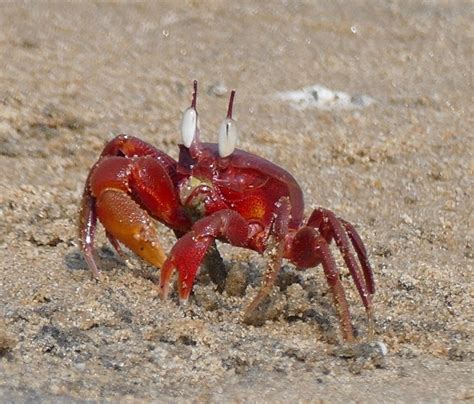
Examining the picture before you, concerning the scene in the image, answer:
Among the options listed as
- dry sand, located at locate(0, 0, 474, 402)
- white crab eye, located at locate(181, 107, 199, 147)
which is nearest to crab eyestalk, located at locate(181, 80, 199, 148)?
white crab eye, located at locate(181, 107, 199, 147)

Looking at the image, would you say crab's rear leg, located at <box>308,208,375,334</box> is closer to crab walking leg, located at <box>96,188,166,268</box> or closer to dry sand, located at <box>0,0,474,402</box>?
dry sand, located at <box>0,0,474,402</box>

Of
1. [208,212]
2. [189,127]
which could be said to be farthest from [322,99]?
[208,212]

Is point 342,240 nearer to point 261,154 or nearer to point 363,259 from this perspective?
point 363,259

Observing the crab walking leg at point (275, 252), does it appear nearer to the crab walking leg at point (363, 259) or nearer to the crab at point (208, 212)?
the crab at point (208, 212)

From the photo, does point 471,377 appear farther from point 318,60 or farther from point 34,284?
point 318,60

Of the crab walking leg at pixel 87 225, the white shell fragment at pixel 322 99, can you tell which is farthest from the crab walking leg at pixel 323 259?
the white shell fragment at pixel 322 99

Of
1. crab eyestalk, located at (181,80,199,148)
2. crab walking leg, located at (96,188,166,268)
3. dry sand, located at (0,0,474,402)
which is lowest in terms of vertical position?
dry sand, located at (0,0,474,402)

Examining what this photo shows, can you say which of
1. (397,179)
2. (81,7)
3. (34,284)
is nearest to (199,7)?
(81,7)
